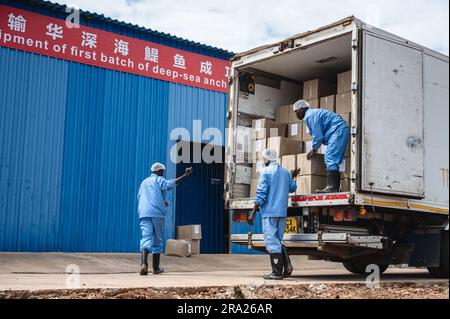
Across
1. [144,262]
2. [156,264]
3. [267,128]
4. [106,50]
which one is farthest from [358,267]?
[106,50]

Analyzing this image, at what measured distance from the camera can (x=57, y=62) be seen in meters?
12.8

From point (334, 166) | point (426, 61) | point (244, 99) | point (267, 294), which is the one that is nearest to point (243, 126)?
point (244, 99)

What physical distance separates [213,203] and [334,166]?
7.74 metres

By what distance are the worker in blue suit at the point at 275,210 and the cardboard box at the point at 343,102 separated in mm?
1396

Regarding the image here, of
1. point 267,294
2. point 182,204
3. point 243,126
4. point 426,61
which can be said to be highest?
point 426,61

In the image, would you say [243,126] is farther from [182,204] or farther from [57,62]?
[182,204]

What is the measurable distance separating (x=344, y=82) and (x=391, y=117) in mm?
1384

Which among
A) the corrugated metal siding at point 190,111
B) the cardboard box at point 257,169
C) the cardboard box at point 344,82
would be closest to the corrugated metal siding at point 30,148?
the corrugated metal siding at point 190,111

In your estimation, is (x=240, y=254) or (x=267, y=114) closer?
(x=267, y=114)

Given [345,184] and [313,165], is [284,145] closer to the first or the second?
[313,165]

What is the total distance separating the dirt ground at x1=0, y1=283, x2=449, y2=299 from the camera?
19.6 ft

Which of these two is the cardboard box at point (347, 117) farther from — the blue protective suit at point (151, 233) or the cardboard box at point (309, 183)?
the blue protective suit at point (151, 233)

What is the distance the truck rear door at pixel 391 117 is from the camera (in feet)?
27.2

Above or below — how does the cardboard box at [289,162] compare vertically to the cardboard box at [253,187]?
above
